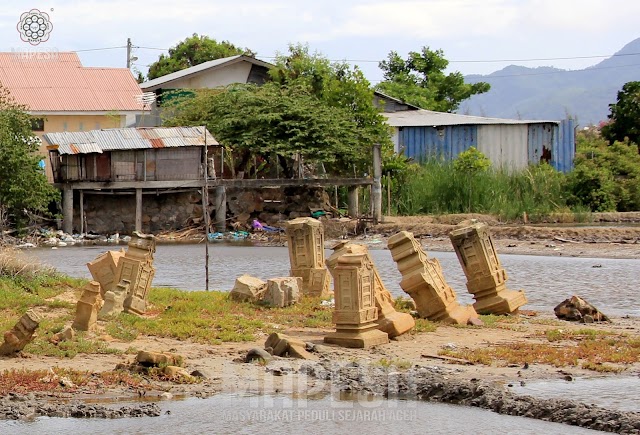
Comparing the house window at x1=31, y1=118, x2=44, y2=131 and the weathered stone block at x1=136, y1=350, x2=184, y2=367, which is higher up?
the house window at x1=31, y1=118, x2=44, y2=131

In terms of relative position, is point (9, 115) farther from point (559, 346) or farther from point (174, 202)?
point (559, 346)

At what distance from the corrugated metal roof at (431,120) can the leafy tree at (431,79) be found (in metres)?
6.60

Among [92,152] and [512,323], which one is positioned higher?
[92,152]

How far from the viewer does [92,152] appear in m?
40.4

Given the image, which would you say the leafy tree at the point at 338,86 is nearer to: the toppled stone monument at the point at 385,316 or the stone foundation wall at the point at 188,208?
the stone foundation wall at the point at 188,208

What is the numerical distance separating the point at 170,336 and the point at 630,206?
106ft

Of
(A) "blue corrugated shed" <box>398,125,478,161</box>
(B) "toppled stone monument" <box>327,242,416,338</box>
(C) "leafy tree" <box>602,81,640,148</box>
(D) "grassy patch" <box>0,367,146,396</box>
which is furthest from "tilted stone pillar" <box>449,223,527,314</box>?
(C) "leafy tree" <box>602,81,640,148</box>

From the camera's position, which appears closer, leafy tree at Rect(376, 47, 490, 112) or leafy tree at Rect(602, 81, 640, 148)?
leafy tree at Rect(602, 81, 640, 148)

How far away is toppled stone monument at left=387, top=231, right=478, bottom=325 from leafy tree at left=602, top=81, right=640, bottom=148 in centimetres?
3388

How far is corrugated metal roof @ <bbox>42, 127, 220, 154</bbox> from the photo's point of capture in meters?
40.4

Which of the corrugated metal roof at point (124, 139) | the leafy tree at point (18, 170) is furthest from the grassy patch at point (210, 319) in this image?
the corrugated metal roof at point (124, 139)

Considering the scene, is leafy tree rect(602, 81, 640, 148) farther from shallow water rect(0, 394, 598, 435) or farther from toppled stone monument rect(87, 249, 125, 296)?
shallow water rect(0, 394, 598, 435)

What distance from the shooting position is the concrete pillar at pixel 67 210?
133 ft

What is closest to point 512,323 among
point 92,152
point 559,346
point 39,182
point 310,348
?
point 559,346
